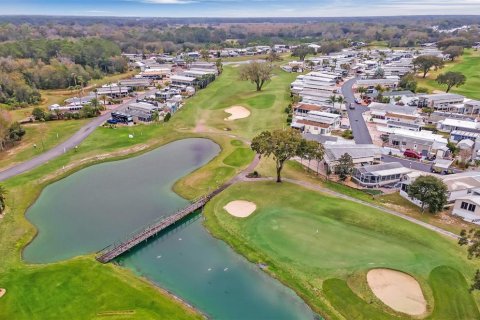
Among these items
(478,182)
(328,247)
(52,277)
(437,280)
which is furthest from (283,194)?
(52,277)

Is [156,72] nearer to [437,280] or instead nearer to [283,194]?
[283,194]

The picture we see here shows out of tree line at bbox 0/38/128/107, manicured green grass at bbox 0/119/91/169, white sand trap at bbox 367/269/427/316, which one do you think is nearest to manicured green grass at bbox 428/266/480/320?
white sand trap at bbox 367/269/427/316

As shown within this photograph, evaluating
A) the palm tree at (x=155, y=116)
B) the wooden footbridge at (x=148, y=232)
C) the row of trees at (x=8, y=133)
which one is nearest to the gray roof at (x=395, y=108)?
the palm tree at (x=155, y=116)

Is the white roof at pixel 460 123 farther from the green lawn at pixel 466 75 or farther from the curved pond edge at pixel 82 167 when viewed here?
the curved pond edge at pixel 82 167

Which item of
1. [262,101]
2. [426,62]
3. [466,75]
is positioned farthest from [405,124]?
[466,75]

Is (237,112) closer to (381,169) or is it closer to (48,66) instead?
(381,169)

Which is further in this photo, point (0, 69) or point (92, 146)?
point (0, 69)
